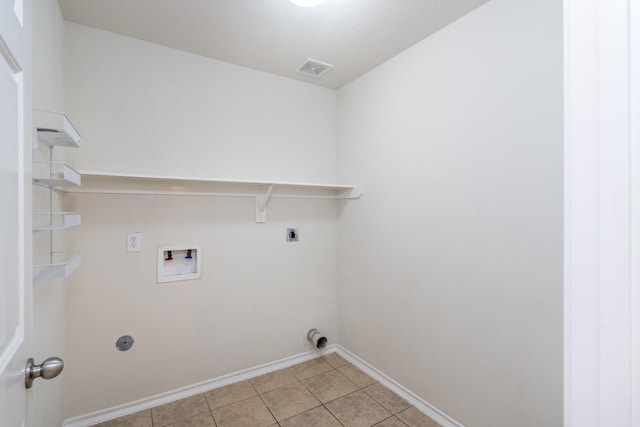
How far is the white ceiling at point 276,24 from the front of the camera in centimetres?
170

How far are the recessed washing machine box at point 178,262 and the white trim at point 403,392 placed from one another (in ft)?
4.92

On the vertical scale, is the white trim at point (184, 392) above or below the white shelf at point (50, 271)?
below

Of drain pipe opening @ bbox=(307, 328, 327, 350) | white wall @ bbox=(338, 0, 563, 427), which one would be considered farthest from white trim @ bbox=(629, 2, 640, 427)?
drain pipe opening @ bbox=(307, 328, 327, 350)

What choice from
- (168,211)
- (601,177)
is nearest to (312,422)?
(168,211)

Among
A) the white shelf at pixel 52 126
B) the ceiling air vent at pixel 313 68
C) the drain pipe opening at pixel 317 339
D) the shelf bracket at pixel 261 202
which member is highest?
the ceiling air vent at pixel 313 68

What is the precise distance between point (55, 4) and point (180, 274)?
169 centimetres

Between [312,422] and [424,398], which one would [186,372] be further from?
[424,398]

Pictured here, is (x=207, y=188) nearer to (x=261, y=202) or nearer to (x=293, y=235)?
(x=261, y=202)

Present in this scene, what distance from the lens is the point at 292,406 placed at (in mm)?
2070

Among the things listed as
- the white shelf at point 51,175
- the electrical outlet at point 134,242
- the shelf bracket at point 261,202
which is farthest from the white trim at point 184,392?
the white shelf at point 51,175

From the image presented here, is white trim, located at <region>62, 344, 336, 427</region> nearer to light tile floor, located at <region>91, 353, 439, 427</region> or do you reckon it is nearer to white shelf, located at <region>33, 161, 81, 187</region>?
light tile floor, located at <region>91, 353, 439, 427</region>

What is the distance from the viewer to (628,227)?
416mm

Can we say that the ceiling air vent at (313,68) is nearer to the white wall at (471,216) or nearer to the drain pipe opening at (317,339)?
the white wall at (471,216)

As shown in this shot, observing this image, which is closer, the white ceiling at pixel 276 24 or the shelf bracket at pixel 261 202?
the white ceiling at pixel 276 24
